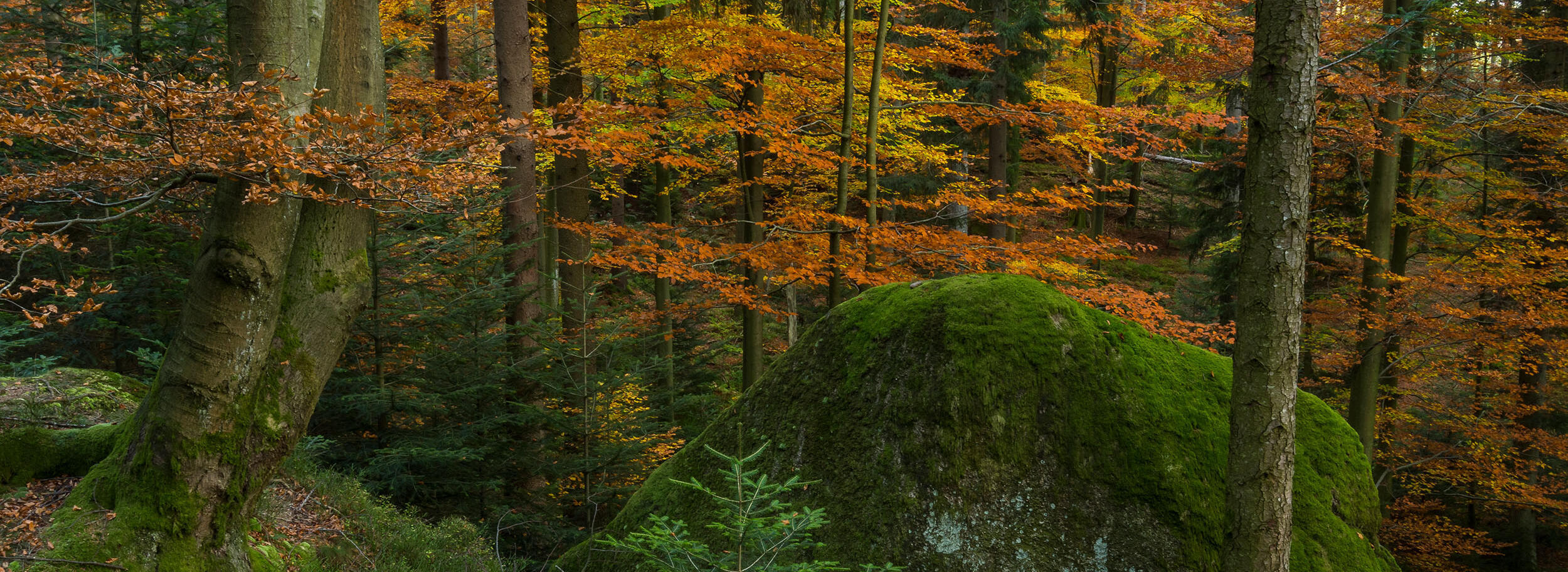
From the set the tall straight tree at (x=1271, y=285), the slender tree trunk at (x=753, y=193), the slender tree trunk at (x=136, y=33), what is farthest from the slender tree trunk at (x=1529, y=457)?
the slender tree trunk at (x=136, y=33)

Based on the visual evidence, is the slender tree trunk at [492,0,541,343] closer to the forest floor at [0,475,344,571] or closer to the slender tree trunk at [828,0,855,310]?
the forest floor at [0,475,344,571]

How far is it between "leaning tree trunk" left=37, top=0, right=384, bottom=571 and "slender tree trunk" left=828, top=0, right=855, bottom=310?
17.3 ft

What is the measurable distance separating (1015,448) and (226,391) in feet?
14.5

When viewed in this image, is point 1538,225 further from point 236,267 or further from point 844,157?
point 236,267

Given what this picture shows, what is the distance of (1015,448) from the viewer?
3900 millimetres

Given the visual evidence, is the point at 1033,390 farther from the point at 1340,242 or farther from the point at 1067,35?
the point at 1067,35

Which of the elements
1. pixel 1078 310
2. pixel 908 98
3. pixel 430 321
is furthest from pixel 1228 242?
pixel 430 321

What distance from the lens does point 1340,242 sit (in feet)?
35.3

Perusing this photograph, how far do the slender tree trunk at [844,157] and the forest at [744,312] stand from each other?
6 centimetres

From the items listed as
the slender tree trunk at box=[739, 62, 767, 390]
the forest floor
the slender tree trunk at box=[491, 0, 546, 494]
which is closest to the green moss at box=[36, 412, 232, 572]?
the forest floor

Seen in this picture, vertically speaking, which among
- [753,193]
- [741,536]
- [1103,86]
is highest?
[1103,86]

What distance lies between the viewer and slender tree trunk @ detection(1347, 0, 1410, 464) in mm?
10211

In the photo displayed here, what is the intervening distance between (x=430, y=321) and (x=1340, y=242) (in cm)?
1194

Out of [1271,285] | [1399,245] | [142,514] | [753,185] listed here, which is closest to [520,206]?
[753,185]
